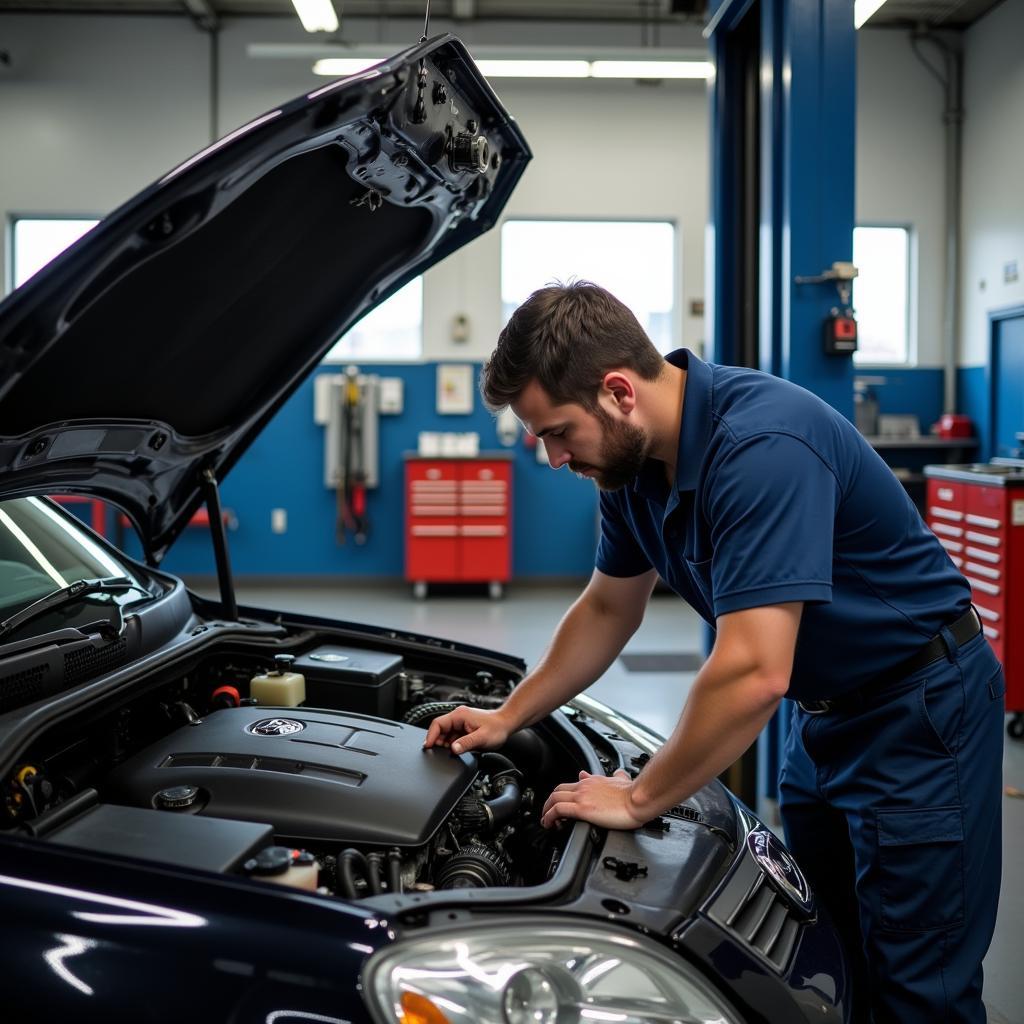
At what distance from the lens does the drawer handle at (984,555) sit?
12.7 feet

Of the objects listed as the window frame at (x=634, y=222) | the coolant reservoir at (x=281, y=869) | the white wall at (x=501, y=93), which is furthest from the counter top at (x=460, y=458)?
the coolant reservoir at (x=281, y=869)

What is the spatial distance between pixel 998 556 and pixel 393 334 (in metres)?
4.69

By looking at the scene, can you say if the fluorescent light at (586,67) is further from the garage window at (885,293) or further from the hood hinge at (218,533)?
the hood hinge at (218,533)

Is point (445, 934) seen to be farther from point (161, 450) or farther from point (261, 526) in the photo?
point (261, 526)

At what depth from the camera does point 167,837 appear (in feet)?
3.55

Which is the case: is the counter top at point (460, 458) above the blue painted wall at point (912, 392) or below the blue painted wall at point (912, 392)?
below

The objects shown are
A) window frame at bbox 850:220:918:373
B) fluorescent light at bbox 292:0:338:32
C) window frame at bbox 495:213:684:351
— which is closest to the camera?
fluorescent light at bbox 292:0:338:32

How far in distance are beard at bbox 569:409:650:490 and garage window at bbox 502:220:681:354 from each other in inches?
239

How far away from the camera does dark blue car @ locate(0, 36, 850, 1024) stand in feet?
3.05

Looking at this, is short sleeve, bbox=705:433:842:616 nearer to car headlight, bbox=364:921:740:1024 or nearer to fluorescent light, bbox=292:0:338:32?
car headlight, bbox=364:921:740:1024

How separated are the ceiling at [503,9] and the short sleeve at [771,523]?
260 inches

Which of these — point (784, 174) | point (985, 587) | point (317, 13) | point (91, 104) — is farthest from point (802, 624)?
point (91, 104)

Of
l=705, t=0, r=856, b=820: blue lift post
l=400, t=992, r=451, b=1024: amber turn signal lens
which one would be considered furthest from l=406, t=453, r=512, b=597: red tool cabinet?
l=400, t=992, r=451, b=1024: amber turn signal lens

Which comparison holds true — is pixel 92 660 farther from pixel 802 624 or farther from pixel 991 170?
pixel 991 170
